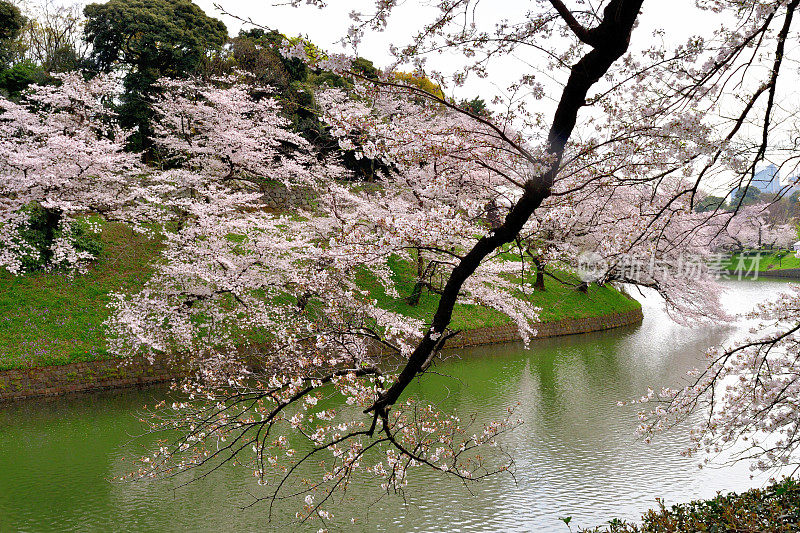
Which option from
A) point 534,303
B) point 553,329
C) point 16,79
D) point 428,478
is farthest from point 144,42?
point 428,478

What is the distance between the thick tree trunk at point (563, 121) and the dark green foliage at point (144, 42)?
607 inches

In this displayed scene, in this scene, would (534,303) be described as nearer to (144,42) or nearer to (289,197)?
(289,197)

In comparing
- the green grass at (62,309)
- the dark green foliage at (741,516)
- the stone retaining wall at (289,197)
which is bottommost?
the green grass at (62,309)

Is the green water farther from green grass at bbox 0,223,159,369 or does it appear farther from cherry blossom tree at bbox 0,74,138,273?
cherry blossom tree at bbox 0,74,138,273

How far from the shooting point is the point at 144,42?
15.9 meters

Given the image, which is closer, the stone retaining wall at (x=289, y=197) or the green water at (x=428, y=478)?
the green water at (x=428, y=478)

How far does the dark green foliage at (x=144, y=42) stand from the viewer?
16.0m

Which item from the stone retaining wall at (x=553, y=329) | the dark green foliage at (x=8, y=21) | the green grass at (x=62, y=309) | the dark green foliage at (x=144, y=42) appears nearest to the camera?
the green grass at (x=62, y=309)

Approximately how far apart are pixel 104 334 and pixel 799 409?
1091 cm

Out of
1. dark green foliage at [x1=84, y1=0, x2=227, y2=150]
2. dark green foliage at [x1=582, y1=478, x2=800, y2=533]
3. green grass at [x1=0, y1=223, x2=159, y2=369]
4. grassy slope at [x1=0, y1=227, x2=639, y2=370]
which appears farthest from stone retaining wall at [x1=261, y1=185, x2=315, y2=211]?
dark green foliage at [x1=582, y1=478, x2=800, y2=533]

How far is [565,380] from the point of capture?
1088 cm

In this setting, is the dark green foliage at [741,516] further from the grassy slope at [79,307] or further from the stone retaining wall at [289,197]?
the stone retaining wall at [289,197]

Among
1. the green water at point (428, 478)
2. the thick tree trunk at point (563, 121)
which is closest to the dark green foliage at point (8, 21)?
the green water at point (428, 478)

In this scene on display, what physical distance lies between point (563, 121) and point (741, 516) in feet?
8.79
